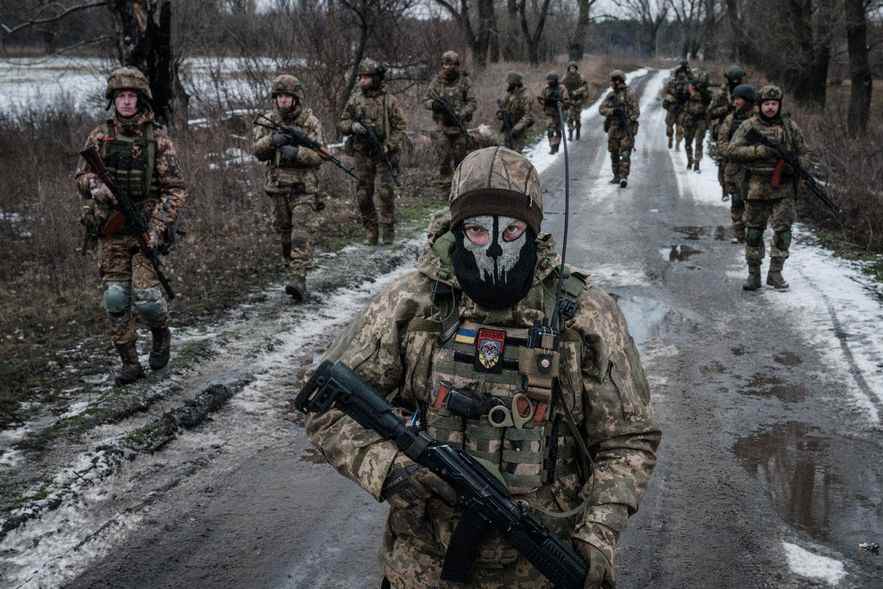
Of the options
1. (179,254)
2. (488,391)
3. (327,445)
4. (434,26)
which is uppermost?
(434,26)

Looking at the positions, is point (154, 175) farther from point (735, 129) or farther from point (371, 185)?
point (735, 129)

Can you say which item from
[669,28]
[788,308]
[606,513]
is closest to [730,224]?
[788,308]

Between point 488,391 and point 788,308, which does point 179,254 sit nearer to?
point 788,308

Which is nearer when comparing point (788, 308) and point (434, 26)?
point (788, 308)

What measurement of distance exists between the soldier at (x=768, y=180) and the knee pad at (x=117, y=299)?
597 cm

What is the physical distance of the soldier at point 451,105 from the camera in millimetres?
12250

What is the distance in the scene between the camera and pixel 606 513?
217cm

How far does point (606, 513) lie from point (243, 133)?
12307 mm

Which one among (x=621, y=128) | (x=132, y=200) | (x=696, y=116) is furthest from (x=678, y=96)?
(x=132, y=200)

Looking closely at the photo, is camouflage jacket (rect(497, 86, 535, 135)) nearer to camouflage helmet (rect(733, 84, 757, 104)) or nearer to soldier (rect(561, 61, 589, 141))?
camouflage helmet (rect(733, 84, 757, 104))

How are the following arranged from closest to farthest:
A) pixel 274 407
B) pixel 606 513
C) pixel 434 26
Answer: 1. pixel 606 513
2. pixel 274 407
3. pixel 434 26

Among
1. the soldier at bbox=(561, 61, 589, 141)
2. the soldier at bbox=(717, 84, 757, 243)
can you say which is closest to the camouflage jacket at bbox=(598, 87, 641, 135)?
the soldier at bbox=(717, 84, 757, 243)

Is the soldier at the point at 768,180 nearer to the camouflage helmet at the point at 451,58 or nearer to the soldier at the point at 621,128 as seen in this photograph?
the camouflage helmet at the point at 451,58

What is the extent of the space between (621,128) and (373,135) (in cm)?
Answer: 660
